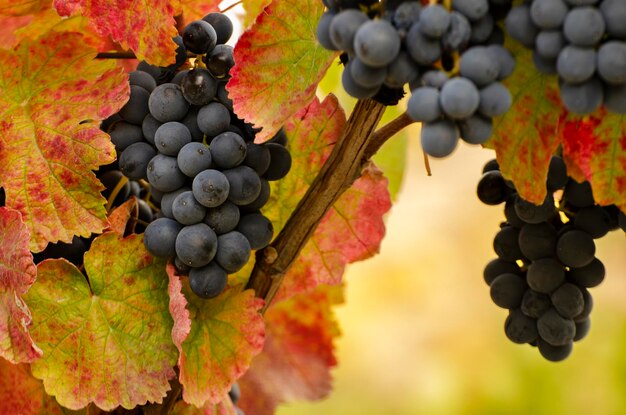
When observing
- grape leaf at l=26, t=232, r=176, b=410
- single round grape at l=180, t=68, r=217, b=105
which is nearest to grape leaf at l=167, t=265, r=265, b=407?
grape leaf at l=26, t=232, r=176, b=410

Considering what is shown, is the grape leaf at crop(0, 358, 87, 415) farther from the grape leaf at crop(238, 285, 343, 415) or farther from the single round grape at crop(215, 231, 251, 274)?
the grape leaf at crop(238, 285, 343, 415)

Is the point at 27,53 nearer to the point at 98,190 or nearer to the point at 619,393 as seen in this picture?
the point at 98,190

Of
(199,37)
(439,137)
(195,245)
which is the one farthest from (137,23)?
(439,137)

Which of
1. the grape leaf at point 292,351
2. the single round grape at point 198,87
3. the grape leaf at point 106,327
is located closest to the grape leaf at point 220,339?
the grape leaf at point 106,327

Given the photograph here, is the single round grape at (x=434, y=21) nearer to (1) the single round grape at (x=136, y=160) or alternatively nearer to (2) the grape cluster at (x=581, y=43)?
(2) the grape cluster at (x=581, y=43)

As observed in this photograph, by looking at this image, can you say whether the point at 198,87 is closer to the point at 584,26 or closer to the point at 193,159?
the point at 193,159
